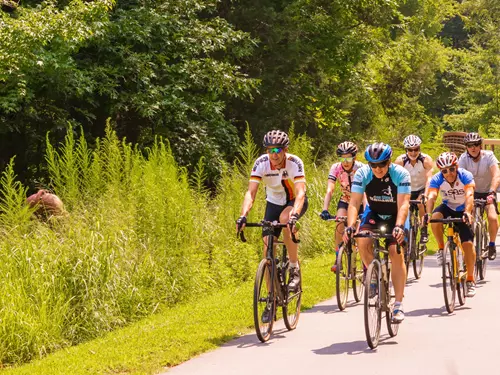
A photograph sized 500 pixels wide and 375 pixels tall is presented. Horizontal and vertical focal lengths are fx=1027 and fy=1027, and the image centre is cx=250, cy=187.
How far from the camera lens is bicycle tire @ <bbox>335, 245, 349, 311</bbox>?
12.5m

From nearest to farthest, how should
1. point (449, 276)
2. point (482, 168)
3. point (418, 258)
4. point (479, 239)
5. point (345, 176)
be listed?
point (449, 276) < point (345, 176) < point (479, 239) < point (482, 168) < point (418, 258)

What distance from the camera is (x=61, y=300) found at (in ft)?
37.9

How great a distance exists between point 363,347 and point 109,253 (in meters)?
3.95

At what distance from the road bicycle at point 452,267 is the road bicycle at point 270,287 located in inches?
81.6

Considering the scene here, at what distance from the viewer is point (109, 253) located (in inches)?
498

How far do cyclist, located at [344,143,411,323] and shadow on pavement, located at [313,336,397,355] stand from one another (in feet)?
1.29

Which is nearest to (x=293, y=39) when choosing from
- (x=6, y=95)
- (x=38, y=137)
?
(x=38, y=137)

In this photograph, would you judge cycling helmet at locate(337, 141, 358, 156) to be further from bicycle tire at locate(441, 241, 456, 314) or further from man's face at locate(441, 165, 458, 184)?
bicycle tire at locate(441, 241, 456, 314)

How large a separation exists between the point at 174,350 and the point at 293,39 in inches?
915

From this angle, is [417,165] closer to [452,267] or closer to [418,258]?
[418,258]

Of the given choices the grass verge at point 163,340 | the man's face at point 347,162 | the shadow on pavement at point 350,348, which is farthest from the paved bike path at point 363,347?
the man's face at point 347,162

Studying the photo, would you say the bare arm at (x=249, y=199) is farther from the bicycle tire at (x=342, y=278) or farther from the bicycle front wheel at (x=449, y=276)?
the bicycle front wheel at (x=449, y=276)

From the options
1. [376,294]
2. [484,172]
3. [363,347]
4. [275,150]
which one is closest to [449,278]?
[376,294]

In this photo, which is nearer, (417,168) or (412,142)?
(412,142)
